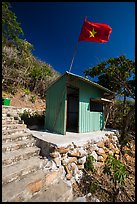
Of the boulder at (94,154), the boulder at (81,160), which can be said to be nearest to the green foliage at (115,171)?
the boulder at (94,154)

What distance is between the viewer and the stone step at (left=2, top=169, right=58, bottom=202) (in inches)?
91.0

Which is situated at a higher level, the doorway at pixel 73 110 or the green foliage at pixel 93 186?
the doorway at pixel 73 110

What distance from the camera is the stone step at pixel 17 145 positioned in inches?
139

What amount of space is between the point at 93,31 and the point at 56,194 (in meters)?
6.29

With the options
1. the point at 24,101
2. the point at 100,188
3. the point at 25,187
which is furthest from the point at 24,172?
the point at 24,101

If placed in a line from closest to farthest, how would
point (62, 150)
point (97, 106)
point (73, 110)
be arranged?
point (62, 150)
point (97, 106)
point (73, 110)

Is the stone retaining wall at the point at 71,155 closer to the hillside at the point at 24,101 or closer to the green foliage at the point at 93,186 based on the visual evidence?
the green foliage at the point at 93,186

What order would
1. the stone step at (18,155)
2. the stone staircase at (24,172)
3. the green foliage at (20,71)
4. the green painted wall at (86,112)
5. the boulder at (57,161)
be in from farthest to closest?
1. the green foliage at (20,71)
2. the green painted wall at (86,112)
3. the boulder at (57,161)
4. the stone step at (18,155)
5. the stone staircase at (24,172)

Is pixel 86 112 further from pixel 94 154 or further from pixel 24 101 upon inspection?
pixel 24 101

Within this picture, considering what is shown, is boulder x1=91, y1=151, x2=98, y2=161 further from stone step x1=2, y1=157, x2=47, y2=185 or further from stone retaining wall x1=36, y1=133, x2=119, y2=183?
stone step x1=2, y1=157, x2=47, y2=185

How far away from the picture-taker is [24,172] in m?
2.93

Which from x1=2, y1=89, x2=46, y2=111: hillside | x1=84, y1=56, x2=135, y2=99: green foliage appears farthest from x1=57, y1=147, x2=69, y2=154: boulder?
x1=2, y1=89, x2=46, y2=111: hillside

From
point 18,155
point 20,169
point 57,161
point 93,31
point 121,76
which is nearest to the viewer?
point 20,169

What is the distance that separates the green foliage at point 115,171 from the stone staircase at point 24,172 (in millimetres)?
1757
